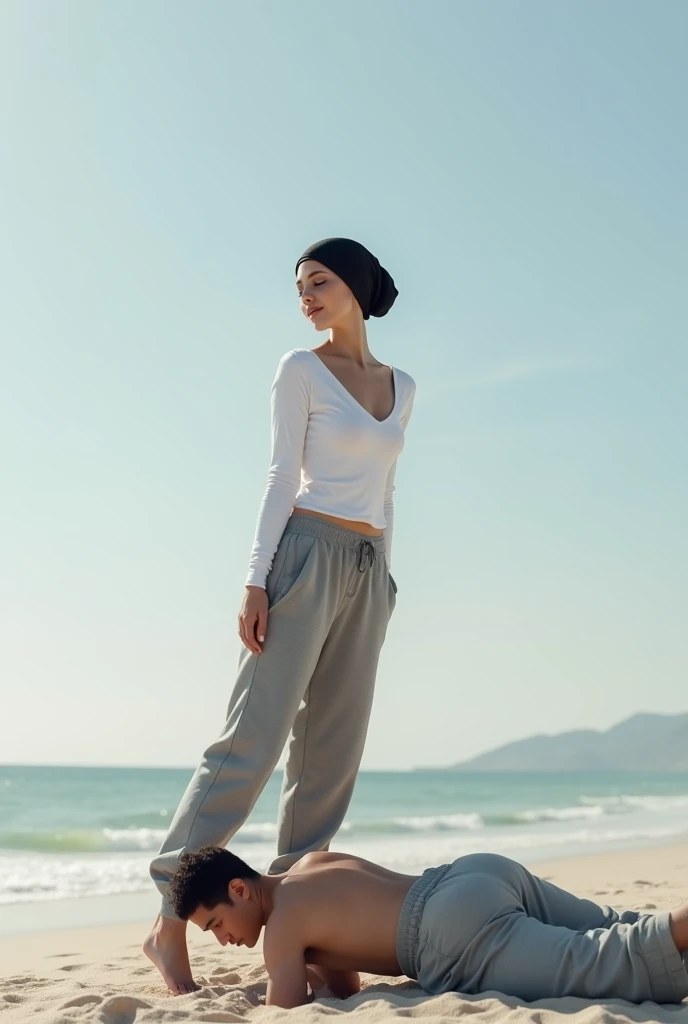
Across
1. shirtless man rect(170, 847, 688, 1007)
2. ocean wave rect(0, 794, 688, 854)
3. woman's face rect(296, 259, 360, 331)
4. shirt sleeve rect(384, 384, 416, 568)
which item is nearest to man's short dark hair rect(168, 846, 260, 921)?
shirtless man rect(170, 847, 688, 1007)

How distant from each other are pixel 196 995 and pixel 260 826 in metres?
9.58

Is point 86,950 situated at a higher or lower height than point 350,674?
lower

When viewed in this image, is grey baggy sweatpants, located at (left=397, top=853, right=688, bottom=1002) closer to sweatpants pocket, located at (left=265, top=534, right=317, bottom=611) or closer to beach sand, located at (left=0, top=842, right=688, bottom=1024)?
beach sand, located at (left=0, top=842, right=688, bottom=1024)

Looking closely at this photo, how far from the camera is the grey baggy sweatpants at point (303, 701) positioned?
9.67ft

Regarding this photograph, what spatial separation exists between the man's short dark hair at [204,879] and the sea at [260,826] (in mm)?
3649

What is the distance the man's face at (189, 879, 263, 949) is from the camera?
2.62 meters

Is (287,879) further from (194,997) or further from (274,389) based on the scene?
(274,389)

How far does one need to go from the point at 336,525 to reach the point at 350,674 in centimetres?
47

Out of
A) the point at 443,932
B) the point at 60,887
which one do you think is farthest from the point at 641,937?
the point at 60,887

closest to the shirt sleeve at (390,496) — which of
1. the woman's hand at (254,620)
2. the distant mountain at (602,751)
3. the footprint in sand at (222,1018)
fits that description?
the woman's hand at (254,620)

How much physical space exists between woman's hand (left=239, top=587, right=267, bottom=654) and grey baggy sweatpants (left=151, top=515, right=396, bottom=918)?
27 mm

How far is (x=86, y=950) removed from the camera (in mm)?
4289

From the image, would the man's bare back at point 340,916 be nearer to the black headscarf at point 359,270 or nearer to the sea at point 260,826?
the black headscarf at point 359,270

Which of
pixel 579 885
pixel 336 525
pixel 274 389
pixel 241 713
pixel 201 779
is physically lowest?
pixel 579 885
